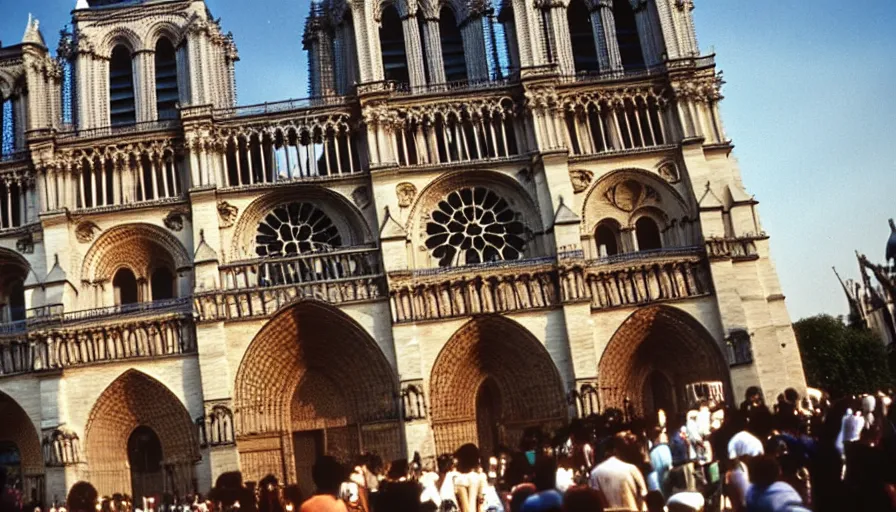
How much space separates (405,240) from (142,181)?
7.99 metres

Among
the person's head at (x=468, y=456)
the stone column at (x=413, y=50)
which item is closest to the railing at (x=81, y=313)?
the stone column at (x=413, y=50)

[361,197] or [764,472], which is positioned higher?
[361,197]

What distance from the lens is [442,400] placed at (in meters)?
25.9

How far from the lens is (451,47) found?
31.6m

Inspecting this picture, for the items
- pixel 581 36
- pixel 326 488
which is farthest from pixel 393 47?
pixel 326 488

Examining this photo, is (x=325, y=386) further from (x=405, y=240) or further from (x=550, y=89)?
Result: (x=550, y=89)

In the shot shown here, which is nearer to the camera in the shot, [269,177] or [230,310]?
[230,310]

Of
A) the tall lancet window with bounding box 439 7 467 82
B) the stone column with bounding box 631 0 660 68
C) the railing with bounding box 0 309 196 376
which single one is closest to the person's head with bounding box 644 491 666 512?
the railing with bounding box 0 309 196 376

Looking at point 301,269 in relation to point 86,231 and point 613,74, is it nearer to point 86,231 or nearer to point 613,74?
point 86,231

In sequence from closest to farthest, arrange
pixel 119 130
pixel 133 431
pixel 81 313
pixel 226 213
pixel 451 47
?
pixel 133 431 < pixel 81 313 < pixel 226 213 < pixel 119 130 < pixel 451 47

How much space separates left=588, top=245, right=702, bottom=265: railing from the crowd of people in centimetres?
1145

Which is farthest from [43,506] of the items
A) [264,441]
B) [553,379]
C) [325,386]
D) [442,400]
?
[553,379]

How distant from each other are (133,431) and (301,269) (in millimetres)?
6376

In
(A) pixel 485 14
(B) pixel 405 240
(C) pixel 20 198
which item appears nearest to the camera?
(B) pixel 405 240
